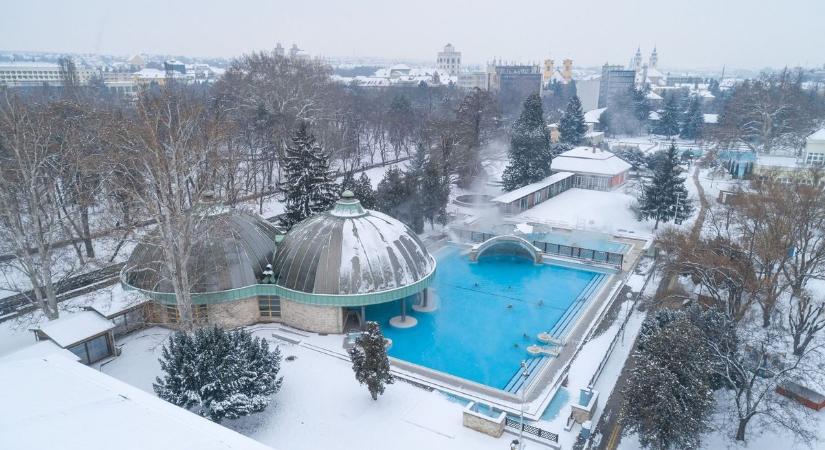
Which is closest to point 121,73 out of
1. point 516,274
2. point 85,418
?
point 516,274

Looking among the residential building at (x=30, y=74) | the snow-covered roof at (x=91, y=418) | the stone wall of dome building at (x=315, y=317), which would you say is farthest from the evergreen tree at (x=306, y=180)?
the residential building at (x=30, y=74)

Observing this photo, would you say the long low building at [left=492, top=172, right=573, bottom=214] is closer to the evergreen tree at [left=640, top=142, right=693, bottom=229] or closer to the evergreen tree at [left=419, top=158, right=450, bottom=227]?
the evergreen tree at [left=419, top=158, right=450, bottom=227]

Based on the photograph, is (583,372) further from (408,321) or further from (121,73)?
(121,73)

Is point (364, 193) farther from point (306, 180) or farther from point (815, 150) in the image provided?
point (815, 150)

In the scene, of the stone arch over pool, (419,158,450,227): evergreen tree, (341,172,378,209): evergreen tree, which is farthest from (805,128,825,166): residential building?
(341,172,378,209): evergreen tree

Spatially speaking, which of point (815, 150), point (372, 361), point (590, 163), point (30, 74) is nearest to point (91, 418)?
point (372, 361)

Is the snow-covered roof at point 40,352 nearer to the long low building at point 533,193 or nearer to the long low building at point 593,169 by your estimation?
the long low building at point 533,193

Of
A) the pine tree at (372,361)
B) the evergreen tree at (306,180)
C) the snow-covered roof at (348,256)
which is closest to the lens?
the pine tree at (372,361)
